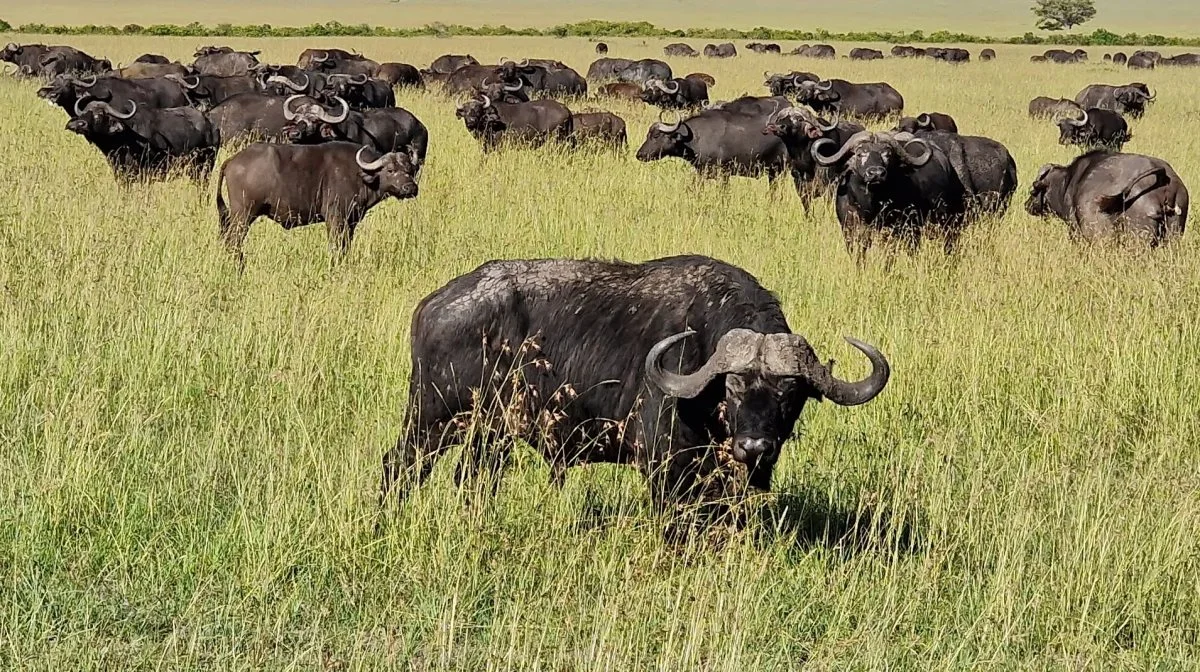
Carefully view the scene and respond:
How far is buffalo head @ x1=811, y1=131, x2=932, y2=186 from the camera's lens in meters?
10.4

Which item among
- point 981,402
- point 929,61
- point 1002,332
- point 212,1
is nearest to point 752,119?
point 1002,332

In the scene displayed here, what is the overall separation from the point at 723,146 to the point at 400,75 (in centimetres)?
1424

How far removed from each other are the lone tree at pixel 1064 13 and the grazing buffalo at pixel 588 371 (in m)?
109

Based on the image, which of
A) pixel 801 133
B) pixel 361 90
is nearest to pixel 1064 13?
pixel 361 90

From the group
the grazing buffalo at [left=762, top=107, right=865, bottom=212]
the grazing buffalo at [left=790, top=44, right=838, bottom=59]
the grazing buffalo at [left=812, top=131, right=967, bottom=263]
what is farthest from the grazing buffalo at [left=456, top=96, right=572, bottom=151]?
the grazing buffalo at [left=790, top=44, right=838, bottom=59]

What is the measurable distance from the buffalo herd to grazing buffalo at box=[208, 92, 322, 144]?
4 cm

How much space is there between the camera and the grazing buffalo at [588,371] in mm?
4426

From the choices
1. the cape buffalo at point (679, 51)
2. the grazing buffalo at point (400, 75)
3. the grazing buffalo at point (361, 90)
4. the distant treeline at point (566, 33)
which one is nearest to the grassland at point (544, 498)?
the grazing buffalo at point (361, 90)

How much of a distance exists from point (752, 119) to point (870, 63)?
3058 centimetres

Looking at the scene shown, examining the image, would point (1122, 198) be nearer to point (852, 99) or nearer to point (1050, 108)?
point (852, 99)

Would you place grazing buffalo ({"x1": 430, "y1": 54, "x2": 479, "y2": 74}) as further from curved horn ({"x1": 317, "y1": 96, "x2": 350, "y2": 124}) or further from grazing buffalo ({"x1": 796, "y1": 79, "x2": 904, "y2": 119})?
curved horn ({"x1": 317, "y1": 96, "x2": 350, "y2": 124})

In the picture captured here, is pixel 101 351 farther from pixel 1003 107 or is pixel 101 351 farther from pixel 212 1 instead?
pixel 212 1

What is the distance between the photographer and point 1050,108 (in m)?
24.4

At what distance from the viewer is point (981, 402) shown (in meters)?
6.21
